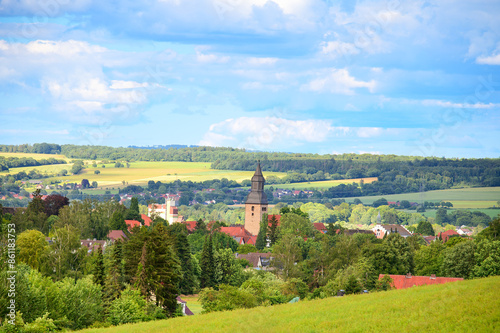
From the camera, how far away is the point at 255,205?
149m

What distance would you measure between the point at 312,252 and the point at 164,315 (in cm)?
4364

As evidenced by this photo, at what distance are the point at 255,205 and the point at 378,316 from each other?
112997 mm

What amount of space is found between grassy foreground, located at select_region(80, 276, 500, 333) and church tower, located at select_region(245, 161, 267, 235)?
103392mm

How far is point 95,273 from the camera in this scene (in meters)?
57.1

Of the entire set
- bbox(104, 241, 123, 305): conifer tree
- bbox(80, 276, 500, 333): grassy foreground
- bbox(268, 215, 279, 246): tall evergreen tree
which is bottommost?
bbox(268, 215, 279, 246): tall evergreen tree

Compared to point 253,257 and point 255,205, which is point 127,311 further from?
point 255,205

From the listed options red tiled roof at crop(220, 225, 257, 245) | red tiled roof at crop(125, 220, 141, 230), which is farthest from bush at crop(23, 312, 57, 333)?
red tiled roof at crop(220, 225, 257, 245)

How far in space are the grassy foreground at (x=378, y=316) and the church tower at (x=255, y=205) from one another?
103 meters

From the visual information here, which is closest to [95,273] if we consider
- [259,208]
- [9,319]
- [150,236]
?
[150,236]

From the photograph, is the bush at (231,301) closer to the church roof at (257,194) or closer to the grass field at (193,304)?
the grass field at (193,304)

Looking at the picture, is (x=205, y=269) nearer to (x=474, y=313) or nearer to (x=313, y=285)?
(x=313, y=285)

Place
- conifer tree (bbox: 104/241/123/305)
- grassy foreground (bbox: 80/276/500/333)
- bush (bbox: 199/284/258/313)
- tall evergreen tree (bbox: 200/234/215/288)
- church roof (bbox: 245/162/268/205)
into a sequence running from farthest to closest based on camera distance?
church roof (bbox: 245/162/268/205) → tall evergreen tree (bbox: 200/234/215/288) → conifer tree (bbox: 104/241/123/305) → bush (bbox: 199/284/258/313) → grassy foreground (bbox: 80/276/500/333)

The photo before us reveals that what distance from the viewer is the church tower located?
5871 inches

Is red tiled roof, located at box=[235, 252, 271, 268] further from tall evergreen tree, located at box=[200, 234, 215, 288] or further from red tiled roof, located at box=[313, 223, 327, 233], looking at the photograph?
red tiled roof, located at box=[313, 223, 327, 233]
